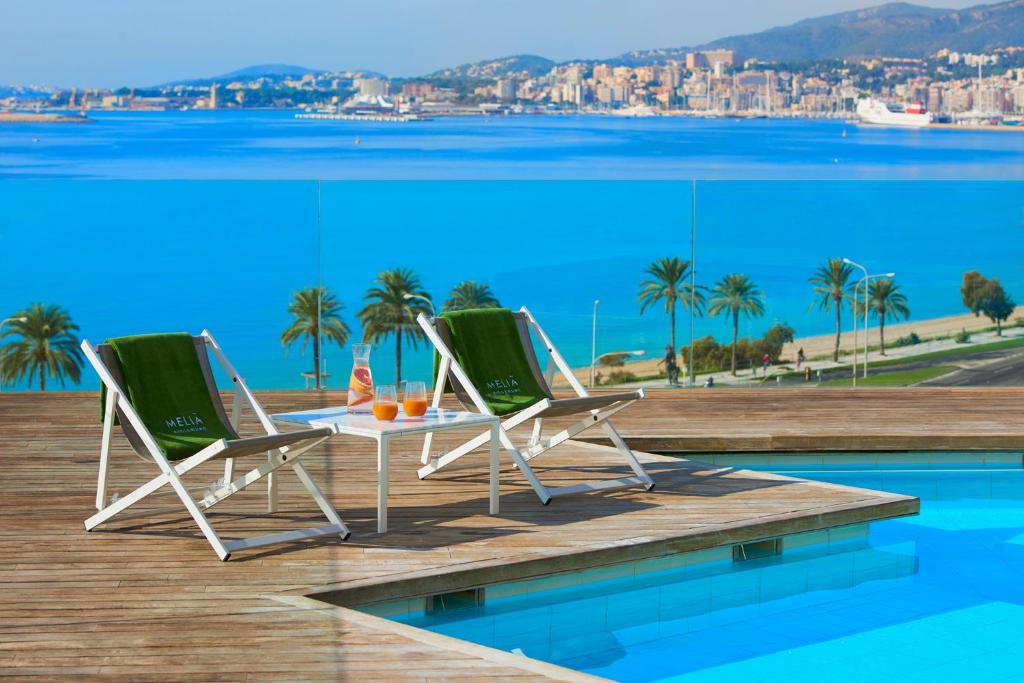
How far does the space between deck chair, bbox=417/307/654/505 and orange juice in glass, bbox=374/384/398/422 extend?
1.24 ft

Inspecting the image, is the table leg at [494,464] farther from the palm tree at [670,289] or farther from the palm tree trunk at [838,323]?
the palm tree trunk at [838,323]

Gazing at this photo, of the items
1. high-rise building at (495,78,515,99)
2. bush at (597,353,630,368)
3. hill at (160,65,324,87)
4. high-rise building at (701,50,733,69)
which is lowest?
bush at (597,353,630,368)

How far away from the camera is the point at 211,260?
25.5ft

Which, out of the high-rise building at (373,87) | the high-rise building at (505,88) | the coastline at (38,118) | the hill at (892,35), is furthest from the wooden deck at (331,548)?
the coastline at (38,118)

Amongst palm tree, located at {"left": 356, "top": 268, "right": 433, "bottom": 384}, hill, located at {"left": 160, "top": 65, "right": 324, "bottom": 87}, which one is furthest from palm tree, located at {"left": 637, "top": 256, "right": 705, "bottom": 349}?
hill, located at {"left": 160, "top": 65, "right": 324, "bottom": 87}

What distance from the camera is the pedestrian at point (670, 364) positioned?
7773 millimetres

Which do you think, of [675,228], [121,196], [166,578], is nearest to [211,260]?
[121,196]

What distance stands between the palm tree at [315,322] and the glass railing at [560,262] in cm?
4

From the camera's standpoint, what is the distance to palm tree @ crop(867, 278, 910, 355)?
779cm

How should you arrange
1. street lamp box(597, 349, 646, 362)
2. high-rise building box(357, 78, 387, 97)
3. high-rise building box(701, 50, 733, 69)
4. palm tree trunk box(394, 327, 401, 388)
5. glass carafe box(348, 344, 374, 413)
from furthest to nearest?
high-rise building box(357, 78, 387, 97) → high-rise building box(701, 50, 733, 69) → street lamp box(597, 349, 646, 362) → palm tree trunk box(394, 327, 401, 388) → glass carafe box(348, 344, 374, 413)

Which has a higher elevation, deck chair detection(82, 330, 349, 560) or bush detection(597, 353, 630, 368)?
deck chair detection(82, 330, 349, 560)

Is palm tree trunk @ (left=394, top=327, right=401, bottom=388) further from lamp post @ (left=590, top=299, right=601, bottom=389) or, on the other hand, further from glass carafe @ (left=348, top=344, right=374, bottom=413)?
glass carafe @ (left=348, top=344, right=374, bottom=413)

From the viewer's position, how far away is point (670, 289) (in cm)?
778

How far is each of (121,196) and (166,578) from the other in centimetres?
424
